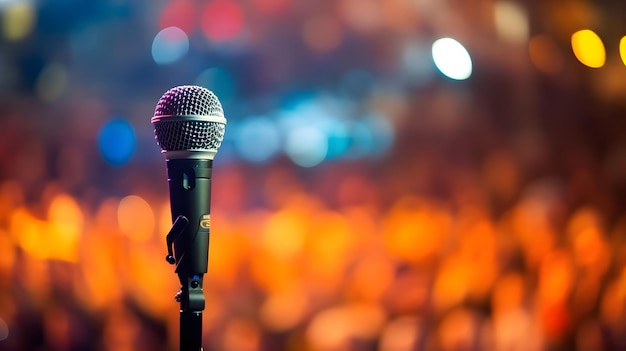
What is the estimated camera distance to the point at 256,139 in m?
2.76

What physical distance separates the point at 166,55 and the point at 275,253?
33.3 inches

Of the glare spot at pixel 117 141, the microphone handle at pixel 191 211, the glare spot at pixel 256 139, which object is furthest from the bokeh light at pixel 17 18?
the microphone handle at pixel 191 211

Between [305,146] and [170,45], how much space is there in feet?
2.07

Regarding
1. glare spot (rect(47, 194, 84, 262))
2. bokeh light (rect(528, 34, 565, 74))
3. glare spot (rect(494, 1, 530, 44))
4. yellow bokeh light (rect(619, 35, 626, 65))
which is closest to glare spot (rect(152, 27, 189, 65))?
glare spot (rect(47, 194, 84, 262))

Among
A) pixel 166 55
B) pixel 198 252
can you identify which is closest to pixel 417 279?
pixel 166 55

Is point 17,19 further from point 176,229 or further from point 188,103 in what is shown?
point 176,229

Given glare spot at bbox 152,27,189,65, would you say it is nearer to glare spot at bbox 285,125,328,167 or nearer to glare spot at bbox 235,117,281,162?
glare spot at bbox 235,117,281,162

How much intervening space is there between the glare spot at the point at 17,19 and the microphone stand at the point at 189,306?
6.76ft

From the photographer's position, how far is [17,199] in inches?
114

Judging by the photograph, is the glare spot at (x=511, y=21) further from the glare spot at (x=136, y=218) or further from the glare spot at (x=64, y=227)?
the glare spot at (x=64, y=227)

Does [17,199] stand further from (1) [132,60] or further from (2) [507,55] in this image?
(2) [507,55]

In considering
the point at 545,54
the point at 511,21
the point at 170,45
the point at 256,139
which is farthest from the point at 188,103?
the point at 545,54

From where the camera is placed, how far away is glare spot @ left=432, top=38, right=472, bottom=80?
9.53ft

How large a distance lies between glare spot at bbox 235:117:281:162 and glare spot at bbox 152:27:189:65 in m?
0.36
